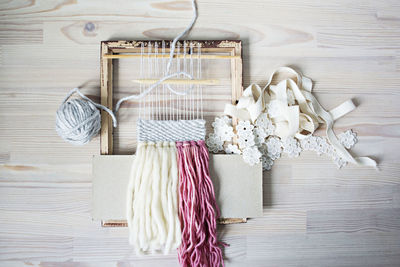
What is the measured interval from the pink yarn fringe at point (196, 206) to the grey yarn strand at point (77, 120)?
0.82 feet

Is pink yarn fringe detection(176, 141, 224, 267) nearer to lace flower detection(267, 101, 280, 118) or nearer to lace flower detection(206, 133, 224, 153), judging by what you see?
lace flower detection(206, 133, 224, 153)

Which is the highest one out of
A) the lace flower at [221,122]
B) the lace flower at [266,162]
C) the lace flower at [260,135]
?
the lace flower at [221,122]

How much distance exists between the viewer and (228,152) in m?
0.87

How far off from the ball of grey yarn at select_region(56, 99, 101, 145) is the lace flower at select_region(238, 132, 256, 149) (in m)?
0.42

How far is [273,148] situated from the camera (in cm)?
90

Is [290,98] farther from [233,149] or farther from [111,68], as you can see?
[111,68]

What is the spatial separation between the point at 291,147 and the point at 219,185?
262 millimetres

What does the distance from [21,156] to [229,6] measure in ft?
2.66

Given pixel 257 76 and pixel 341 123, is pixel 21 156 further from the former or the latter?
pixel 341 123

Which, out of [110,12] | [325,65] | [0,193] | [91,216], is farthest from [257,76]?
[0,193]

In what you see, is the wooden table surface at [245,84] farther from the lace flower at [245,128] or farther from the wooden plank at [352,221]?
the lace flower at [245,128]

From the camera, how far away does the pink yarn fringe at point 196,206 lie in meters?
0.80

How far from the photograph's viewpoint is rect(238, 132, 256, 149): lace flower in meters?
0.85

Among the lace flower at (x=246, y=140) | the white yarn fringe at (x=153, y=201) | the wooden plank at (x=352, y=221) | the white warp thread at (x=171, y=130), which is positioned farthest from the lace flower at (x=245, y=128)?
the wooden plank at (x=352, y=221)
